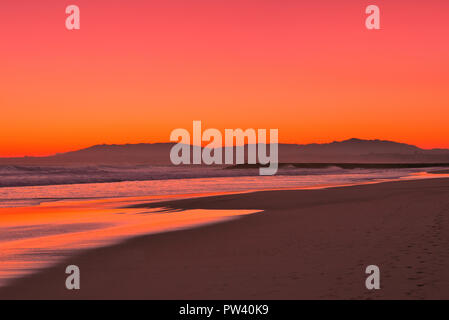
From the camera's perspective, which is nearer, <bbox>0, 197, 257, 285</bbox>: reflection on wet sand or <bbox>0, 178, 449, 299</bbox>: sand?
<bbox>0, 178, 449, 299</bbox>: sand

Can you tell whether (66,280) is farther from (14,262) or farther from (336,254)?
(336,254)

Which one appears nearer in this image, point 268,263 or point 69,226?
point 268,263

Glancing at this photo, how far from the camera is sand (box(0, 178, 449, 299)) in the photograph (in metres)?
9.17

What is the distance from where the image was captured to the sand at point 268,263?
9172 millimetres

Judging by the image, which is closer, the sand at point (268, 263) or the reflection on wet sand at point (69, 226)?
the sand at point (268, 263)

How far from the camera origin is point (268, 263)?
37.7 ft

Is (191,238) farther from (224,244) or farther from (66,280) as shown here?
(66,280)

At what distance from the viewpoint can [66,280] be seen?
1003 centimetres
